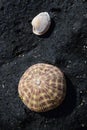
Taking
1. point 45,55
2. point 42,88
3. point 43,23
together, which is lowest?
point 42,88

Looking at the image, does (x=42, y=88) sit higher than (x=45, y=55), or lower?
lower

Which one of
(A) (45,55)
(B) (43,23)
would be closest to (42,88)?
(A) (45,55)

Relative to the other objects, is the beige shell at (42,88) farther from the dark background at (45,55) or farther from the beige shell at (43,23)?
the beige shell at (43,23)

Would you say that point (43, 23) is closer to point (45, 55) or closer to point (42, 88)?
point (45, 55)

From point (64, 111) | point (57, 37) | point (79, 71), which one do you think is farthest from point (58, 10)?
point (64, 111)

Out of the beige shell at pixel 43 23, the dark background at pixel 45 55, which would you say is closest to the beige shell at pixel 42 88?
the dark background at pixel 45 55

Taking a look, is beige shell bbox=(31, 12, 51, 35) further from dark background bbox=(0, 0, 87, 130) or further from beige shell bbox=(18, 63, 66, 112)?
beige shell bbox=(18, 63, 66, 112)

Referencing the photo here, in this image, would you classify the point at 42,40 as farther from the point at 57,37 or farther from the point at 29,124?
the point at 29,124

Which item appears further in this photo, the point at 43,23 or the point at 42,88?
the point at 43,23

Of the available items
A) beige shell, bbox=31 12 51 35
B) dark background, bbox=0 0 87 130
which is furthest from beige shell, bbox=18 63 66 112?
beige shell, bbox=31 12 51 35
